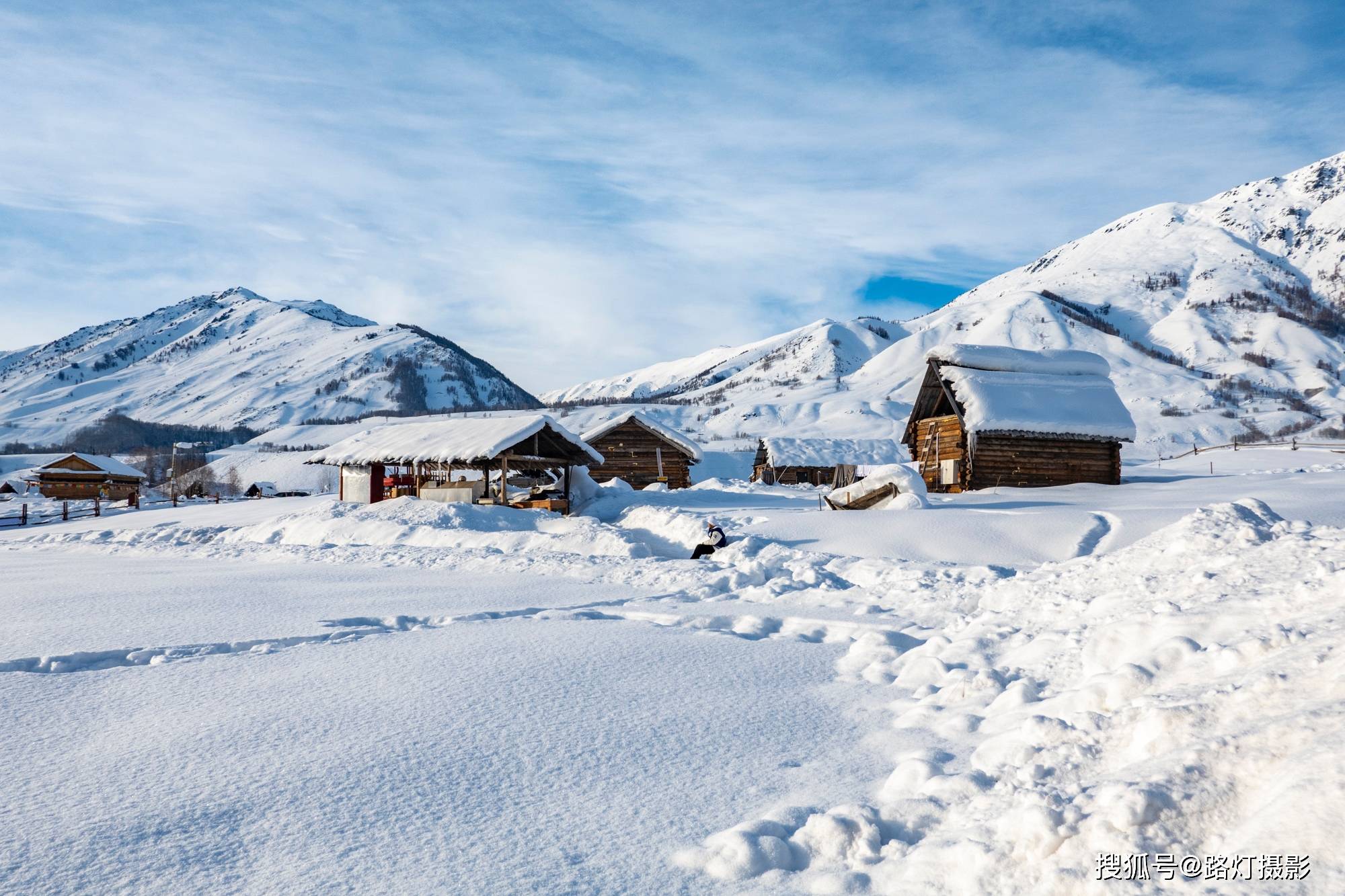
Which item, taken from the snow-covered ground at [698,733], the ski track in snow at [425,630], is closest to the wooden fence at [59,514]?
the snow-covered ground at [698,733]

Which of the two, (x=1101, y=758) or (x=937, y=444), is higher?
(x=937, y=444)

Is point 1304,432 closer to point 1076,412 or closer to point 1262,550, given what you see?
point 1076,412

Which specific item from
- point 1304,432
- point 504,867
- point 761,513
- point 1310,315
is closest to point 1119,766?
point 504,867

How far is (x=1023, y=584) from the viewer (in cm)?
852

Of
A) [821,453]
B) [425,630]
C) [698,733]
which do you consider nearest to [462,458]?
[425,630]

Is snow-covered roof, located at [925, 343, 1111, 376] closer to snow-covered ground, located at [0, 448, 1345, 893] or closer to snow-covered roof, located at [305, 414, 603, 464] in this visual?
snow-covered roof, located at [305, 414, 603, 464]

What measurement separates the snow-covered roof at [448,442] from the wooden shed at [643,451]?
452 inches

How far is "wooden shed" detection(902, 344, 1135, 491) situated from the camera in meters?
25.9

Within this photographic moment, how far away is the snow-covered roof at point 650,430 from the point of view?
38062mm

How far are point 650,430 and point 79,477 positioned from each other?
43.0 m

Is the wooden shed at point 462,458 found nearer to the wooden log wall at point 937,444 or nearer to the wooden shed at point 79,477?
the wooden log wall at point 937,444

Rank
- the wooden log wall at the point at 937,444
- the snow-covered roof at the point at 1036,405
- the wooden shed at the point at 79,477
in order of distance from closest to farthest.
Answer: the snow-covered roof at the point at 1036,405 → the wooden log wall at the point at 937,444 → the wooden shed at the point at 79,477

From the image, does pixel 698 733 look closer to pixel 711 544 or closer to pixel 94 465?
pixel 711 544

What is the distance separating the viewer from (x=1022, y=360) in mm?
28312
